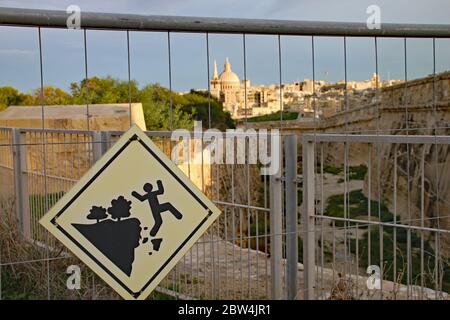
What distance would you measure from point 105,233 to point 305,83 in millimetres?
1794

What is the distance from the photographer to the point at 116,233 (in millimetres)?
2592

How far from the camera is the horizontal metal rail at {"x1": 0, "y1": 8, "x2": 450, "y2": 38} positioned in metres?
2.52

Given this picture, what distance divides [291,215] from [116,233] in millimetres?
1489

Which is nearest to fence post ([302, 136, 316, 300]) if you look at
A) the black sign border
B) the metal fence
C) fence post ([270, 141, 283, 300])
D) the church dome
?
the metal fence

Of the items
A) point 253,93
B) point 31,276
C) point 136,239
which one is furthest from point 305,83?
point 31,276

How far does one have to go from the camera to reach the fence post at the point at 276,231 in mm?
4035

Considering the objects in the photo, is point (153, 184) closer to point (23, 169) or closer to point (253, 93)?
point (253, 93)

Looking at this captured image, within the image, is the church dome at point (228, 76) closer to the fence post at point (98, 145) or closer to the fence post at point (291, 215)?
the fence post at point (291, 215)

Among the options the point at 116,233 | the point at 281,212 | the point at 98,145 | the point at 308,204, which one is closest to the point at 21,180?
the point at 98,145

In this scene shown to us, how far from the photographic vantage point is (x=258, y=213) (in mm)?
4441

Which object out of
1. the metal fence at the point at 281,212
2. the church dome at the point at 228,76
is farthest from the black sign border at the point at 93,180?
the church dome at the point at 228,76

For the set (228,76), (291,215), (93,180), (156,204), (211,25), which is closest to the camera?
(93,180)

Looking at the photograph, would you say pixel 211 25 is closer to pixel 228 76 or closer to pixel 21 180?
pixel 228 76

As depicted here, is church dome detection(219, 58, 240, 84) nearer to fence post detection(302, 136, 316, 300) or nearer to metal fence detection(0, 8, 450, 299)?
metal fence detection(0, 8, 450, 299)
